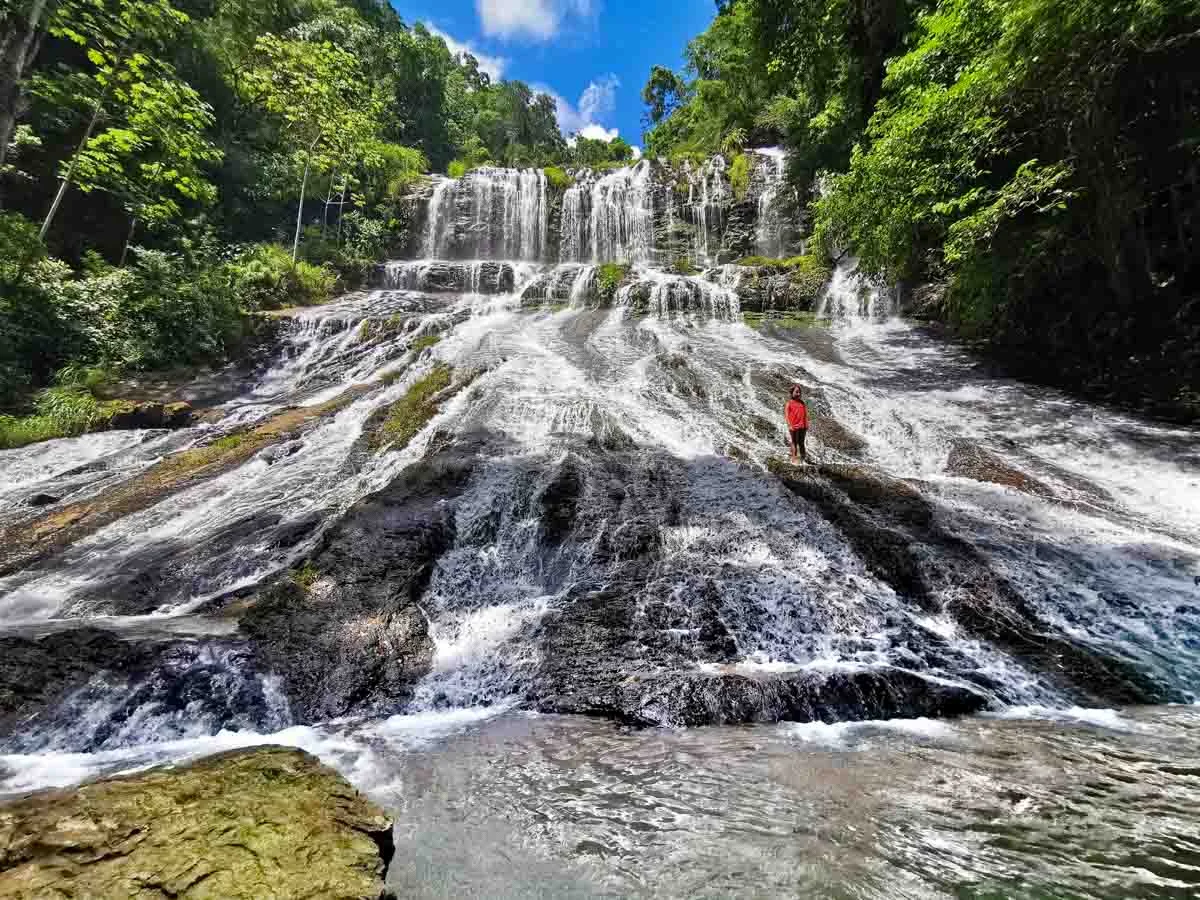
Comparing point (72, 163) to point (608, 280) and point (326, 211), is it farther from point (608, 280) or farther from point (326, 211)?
point (326, 211)

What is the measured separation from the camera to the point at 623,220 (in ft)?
93.2

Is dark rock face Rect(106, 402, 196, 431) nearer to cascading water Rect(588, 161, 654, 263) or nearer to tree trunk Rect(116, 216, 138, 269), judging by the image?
tree trunk Rect(116, 216, 138, 269)

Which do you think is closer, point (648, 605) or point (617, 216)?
point (648, 605)

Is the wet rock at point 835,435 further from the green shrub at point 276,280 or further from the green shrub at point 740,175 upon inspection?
the green shrub at point 740,175

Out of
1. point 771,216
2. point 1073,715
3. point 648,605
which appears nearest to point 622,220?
point 771,216

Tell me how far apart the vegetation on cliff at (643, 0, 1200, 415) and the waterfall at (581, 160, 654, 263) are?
12.8m

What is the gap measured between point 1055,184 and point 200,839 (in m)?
16.0

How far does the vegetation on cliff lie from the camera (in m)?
9.49

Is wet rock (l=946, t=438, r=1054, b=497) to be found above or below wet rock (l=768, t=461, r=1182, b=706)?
above

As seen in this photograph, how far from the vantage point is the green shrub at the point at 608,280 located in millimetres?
21516

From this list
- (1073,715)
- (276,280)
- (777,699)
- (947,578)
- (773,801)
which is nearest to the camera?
(773,801)

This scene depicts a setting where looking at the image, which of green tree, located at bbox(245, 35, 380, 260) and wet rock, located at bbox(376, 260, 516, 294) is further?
wet rock, located at bbox(376, 260, 516, 294)

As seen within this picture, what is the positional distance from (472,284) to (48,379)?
14111mm

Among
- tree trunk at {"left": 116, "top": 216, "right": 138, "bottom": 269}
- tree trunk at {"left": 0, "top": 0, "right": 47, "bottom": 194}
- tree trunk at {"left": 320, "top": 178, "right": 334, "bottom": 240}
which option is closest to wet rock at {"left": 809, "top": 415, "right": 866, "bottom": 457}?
tree trunk at {"left": 0, "top": 0, "right": 47, "bottom": 194}
